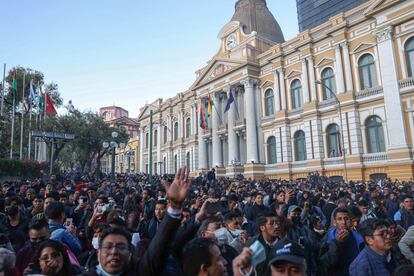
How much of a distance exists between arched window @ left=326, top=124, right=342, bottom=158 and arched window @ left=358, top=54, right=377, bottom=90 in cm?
382

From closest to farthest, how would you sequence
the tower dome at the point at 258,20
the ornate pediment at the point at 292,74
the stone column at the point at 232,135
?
the ornate pediment at the point at 292,74 < the stone column at the point at 232,135 < the tower dome at the point at 258,20

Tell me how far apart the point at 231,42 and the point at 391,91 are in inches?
741

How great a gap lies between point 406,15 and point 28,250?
84.1ft

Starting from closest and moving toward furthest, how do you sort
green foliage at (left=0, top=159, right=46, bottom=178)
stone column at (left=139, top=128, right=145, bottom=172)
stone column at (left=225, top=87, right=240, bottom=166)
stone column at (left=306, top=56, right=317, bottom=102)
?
green foliage at (left=0, top=159, right=46, bottom=178), stone column at (left=306, top=56, right=317, bottom=102), stone column at (left=225, top=87, right=240, bottom=166), stone column at (left=139, top=128, right=145, bottom=172)

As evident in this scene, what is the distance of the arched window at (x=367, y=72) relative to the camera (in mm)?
23953

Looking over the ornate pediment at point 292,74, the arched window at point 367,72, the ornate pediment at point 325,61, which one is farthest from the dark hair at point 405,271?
the ornate pediment at point 292,74

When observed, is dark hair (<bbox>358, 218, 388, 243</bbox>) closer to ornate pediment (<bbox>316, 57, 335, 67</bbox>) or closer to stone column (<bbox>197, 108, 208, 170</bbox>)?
ornate pediment (<bbox>316, 57, 335, 67</bbox>)

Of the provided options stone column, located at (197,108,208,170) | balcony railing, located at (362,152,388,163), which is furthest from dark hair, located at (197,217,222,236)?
stone column, located at (197,108,208,170)

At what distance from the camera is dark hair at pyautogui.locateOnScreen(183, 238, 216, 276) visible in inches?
82.5

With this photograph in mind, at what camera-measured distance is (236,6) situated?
4203 centimetres

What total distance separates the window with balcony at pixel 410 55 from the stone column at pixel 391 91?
2.71 feet

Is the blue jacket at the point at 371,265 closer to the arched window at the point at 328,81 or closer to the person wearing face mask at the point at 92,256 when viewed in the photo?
the person wearing face mask at the point at 92,256

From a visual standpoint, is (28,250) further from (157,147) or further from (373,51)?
(157,147)

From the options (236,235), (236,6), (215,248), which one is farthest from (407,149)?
(236,6)
